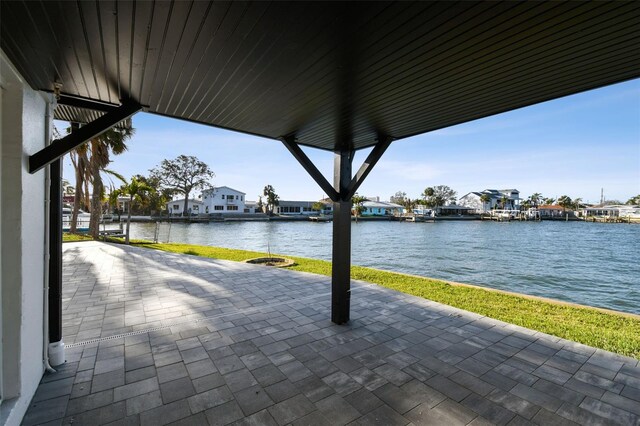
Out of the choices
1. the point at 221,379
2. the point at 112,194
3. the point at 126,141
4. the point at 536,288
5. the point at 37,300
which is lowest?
the point at 536,288

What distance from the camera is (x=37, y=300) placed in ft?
8.09

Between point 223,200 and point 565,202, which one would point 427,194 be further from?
point 223,200

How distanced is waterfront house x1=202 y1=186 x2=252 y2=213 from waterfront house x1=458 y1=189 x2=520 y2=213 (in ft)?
183

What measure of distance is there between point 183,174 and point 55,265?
150 feet

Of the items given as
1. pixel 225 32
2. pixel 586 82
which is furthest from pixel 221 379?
pixel 586 82

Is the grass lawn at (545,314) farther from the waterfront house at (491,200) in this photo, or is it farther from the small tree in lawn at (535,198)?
the small tree in lawn at (535,198)

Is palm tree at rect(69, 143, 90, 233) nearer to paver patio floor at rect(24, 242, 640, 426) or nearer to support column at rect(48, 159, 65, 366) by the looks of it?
paver patio floor at rect(24, 242, 640, 426)

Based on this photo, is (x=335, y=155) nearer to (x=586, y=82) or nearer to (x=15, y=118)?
(x=586, y=82)

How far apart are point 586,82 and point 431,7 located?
175cm

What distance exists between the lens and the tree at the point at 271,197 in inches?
1918

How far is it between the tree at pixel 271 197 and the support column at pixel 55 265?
46.1 metres

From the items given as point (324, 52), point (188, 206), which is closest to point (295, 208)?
point (188, 206)

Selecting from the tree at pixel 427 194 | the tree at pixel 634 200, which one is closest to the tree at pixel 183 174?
the tree at pixel 427 194

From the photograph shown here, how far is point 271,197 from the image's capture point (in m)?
48.8
